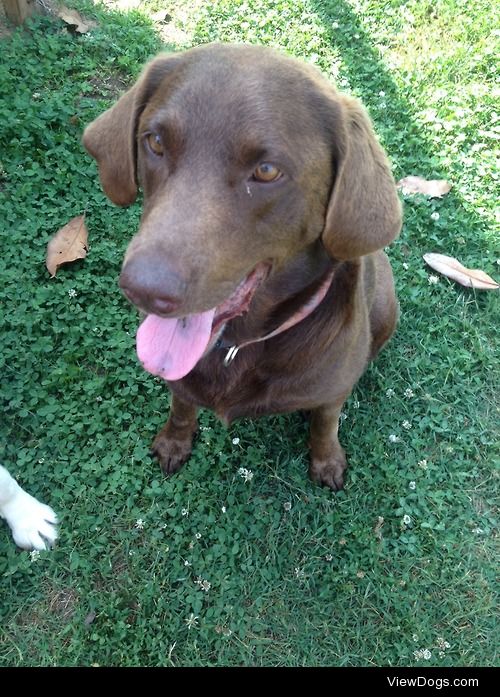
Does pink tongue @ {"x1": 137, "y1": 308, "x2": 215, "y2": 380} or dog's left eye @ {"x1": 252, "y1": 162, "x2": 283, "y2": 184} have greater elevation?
dog's left eye @ {"x1": 252, "y1": 162, "x2": 283, "y2": 184}

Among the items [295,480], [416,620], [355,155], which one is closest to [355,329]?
[355,155]

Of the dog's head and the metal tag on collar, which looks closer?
the dog's head

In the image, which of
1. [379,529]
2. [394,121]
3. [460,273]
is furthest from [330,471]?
[394,121]

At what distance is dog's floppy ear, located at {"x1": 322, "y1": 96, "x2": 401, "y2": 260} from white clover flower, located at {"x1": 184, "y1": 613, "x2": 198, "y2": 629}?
1746 millimetres

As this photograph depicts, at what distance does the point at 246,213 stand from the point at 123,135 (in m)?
0.63

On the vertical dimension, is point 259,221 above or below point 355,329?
above

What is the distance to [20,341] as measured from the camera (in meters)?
3.58

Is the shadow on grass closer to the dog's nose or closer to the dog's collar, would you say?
the dog's collar

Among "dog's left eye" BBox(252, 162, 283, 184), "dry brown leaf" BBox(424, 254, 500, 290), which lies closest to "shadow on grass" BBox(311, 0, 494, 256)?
"dry brown leaf" BBox(424, 254, 500, 290)

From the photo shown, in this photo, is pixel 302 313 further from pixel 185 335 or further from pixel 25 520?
pixel 25 520

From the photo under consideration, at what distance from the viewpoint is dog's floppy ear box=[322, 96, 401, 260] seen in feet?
6.92

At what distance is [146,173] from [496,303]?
2498mm

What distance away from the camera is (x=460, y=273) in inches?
155
